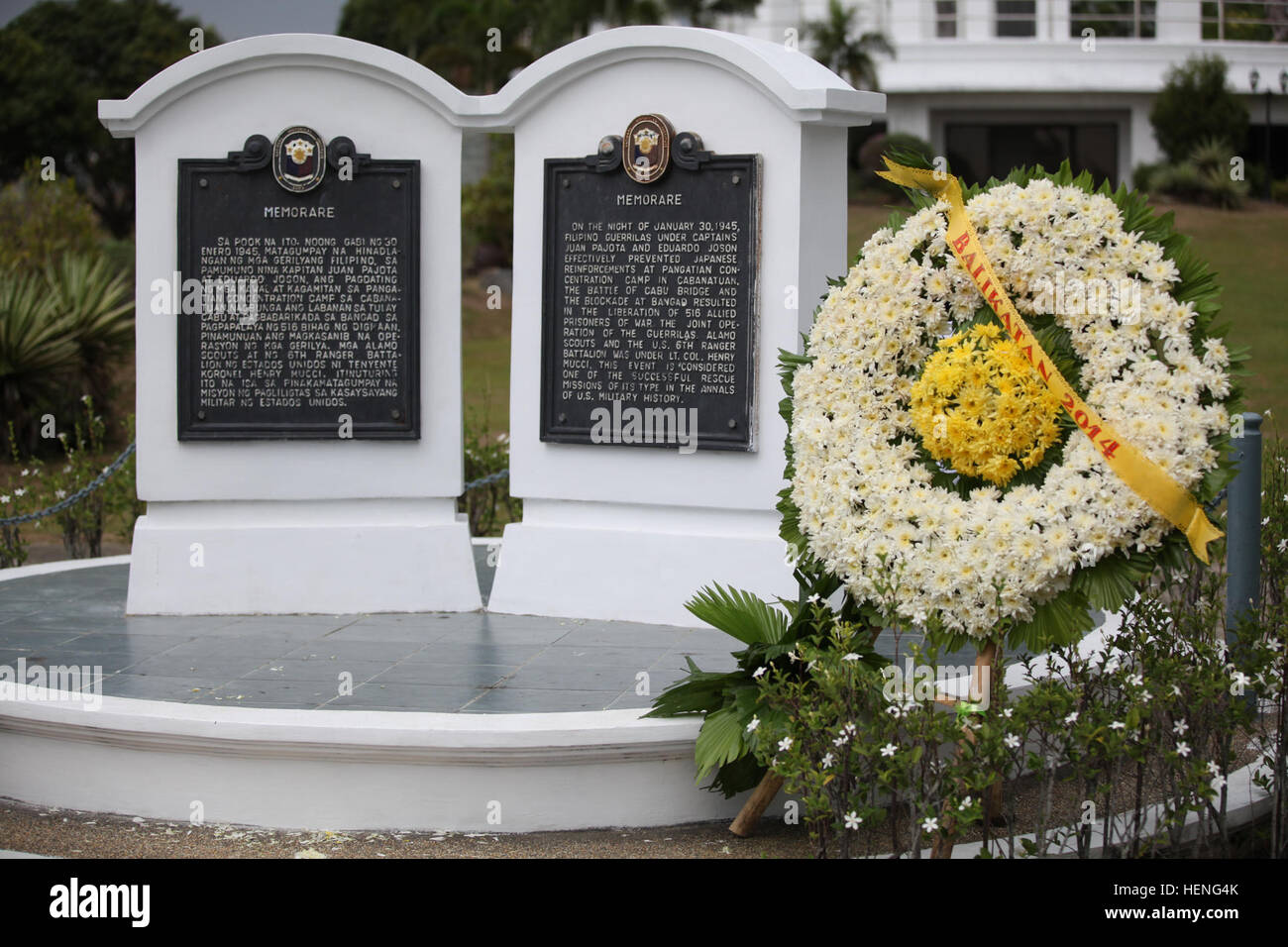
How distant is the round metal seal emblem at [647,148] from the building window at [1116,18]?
34798mm

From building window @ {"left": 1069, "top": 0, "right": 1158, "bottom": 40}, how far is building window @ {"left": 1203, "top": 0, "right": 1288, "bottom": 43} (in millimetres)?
1416

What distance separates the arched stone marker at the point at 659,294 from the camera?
296 inches

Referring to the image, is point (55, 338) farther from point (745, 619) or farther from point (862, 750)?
point (862, 750)

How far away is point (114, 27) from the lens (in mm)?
43125

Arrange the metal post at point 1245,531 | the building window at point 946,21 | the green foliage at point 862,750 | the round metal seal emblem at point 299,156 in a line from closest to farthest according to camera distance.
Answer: the green foliage at point 862,750 → the metal post at point 1245,531 → the round metal seal emblem at point 299,156 → the building window at point 946,21

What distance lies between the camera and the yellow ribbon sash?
4.85 m

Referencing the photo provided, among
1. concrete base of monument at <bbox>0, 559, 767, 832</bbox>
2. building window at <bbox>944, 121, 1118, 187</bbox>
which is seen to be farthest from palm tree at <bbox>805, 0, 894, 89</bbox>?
concrete base of monument at <bbox>0, 559, 767, 832</bbox>

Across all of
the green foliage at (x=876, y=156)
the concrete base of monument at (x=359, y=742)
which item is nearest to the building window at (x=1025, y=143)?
the green foliage at (x=876, y=156)

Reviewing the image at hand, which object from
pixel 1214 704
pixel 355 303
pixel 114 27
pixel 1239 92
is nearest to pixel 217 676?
pixel 355 303

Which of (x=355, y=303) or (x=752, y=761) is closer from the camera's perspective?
(x=752, y=761)

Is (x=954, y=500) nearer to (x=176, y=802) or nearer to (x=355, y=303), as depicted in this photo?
(x=176, y=802)

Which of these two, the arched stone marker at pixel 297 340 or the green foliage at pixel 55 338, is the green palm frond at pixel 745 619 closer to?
the arched stone marker at pixel 297 340

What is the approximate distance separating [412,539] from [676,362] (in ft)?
5.74

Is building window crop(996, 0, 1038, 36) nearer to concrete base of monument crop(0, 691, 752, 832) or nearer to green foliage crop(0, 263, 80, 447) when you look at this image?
green foliage crop(0, 263, 80, 447)
